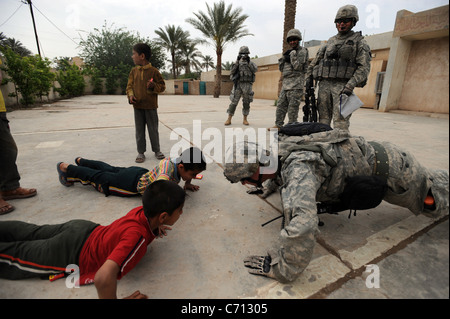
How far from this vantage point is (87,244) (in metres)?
1.22

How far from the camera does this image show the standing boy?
274 centimetres

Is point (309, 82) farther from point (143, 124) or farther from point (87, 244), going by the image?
point (87, 244)

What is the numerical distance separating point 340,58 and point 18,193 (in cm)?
358

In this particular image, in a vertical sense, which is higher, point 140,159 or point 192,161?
point 192,161

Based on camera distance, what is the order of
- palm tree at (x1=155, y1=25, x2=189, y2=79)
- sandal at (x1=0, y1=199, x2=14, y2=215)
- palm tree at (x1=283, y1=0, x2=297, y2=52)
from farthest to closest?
palm tree at (x1=155, y1=25, x2=189, y2=79)
palm tree at (x1=283, y1=0, x2=297, y2=52)
sandal at (x1=0, y1=199, x2=14, y2=215)

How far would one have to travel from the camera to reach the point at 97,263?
1188 mm

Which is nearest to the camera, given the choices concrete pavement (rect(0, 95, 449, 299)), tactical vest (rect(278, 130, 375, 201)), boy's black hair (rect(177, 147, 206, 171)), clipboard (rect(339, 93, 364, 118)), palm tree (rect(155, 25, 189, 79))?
concrete pavement (rect(0, 95, 449, 299))

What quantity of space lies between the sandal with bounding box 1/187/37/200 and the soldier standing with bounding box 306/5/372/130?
10.8ft

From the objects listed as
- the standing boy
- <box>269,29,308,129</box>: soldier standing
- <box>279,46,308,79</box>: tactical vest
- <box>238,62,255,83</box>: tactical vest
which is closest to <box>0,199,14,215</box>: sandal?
the standing boy

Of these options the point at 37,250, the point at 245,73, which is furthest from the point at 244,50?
the point at 37,250

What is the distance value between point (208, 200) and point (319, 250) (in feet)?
3.05

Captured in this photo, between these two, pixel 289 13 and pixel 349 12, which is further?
pixel 289 13

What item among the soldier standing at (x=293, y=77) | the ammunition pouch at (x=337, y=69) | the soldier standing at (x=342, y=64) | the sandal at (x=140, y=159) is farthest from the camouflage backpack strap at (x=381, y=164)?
the soldier standing at (x=293, y=77)

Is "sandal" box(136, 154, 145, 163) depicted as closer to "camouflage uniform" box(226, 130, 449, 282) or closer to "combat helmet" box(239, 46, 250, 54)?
"camouflage uniform" box(226, 130, 449, 282)
